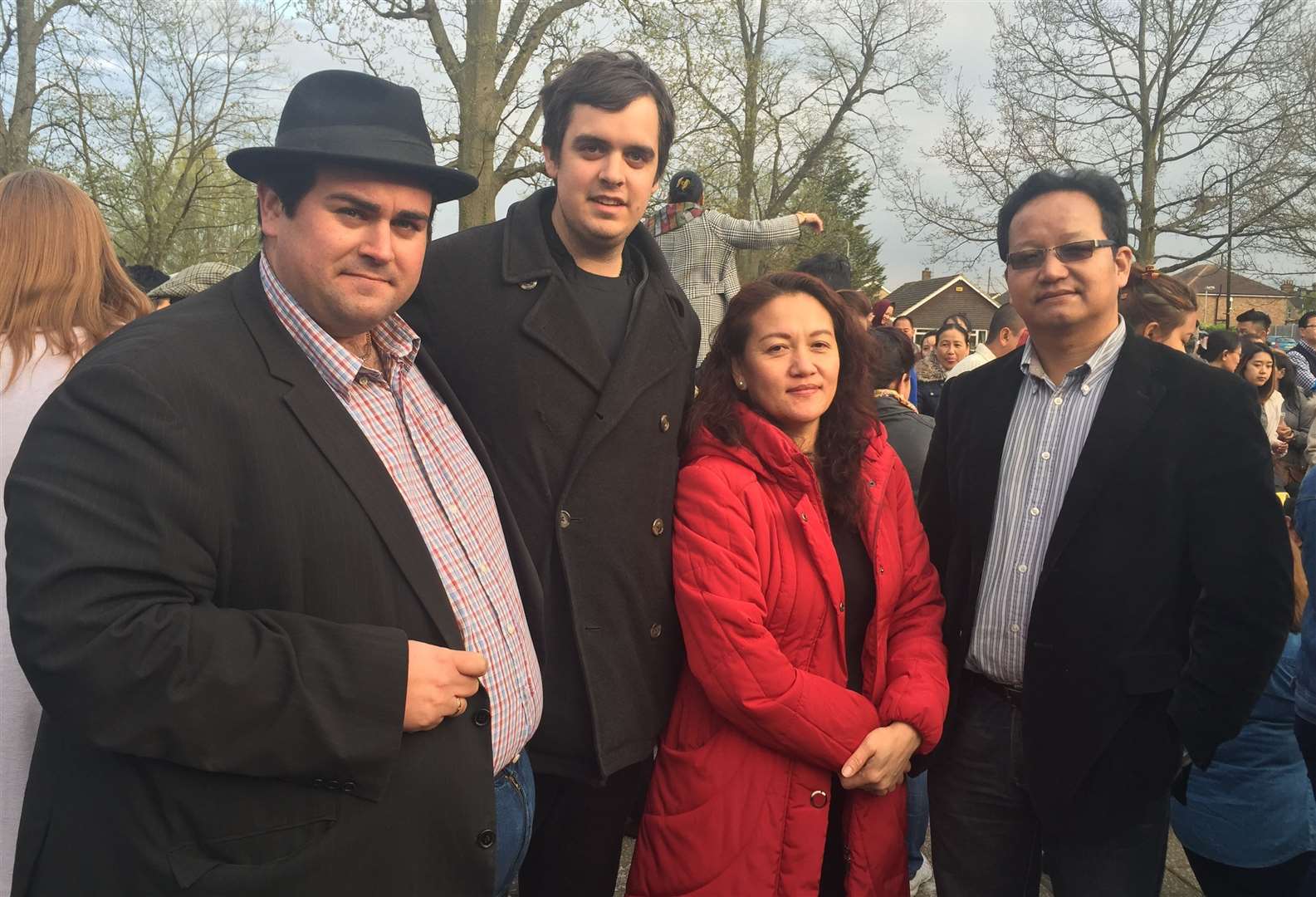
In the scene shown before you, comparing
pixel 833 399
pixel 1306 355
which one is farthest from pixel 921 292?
pixel 833 399

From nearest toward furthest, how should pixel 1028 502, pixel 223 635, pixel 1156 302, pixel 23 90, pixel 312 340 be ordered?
pixel 223 635, pixel 312 340, pixel 1028 502, pixel 1156 302, pixel 23 90

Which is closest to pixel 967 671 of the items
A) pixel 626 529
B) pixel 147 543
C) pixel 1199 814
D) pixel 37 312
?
pixel 1199 814

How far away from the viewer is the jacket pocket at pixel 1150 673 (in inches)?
85.7

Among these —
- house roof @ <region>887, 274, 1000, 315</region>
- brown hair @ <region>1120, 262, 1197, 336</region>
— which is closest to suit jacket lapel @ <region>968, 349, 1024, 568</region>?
brown hair @ <region>1120, 262, 1197, 336</region>

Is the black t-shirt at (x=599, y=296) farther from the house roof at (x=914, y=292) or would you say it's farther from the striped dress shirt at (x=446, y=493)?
the house roof at (x=914, y=292)

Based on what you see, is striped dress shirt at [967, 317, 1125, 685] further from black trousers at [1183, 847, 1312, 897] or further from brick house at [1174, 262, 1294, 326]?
brick house at [1174, 262, 1294, 326]

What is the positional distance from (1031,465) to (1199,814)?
1.18 meters

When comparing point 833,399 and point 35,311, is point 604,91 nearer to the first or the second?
point 833,399

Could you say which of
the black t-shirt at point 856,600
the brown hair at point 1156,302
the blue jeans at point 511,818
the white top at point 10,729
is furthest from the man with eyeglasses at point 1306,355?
the white top at point 10,729

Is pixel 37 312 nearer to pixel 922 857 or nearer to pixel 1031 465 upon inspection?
pixel 1031 465

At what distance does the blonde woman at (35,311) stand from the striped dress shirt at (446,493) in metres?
0.95

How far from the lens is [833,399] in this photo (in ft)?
8.96

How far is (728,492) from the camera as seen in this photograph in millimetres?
2418

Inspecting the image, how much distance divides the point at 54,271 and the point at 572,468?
1.55 metres
